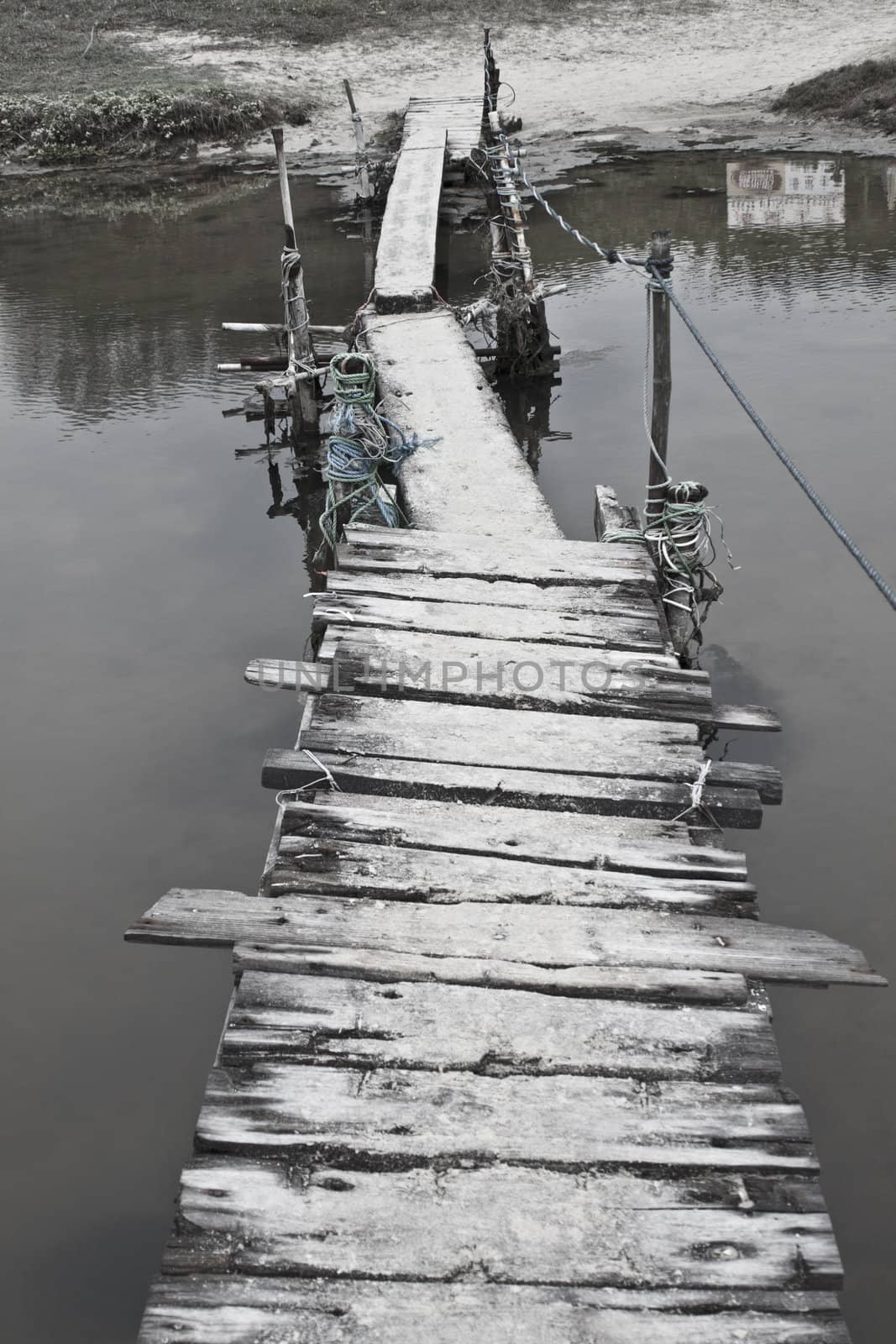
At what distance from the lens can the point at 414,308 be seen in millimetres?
10820

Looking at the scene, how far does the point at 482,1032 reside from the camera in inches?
147

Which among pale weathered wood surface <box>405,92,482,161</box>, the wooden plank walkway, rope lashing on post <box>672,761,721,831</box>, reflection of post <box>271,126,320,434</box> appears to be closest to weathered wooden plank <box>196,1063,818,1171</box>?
the wooden plank walkway

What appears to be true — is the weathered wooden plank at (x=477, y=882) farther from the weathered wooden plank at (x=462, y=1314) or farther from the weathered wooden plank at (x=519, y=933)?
the weathered wooden plank at (x=462, y=1314)

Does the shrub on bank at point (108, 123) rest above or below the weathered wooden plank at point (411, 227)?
above

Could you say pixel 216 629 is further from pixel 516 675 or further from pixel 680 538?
pixel 680 538

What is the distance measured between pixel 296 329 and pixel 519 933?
7.28 m

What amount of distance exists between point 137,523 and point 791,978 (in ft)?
23.1

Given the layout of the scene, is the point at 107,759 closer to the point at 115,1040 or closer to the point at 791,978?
the point at 115,1040

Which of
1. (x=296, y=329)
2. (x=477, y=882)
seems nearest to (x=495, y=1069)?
(x=477, y=882)

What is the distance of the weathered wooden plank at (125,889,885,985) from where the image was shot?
401 centimetres

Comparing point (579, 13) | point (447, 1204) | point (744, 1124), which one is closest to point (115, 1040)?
point (447, 1204)

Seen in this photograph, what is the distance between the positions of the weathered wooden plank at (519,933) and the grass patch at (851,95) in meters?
19.5

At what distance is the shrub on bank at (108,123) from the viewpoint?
21.9 meters

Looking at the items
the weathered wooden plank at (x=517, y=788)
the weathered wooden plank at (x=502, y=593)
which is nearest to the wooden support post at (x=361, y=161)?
the weathered wooden plank at (x=502, y=593)
